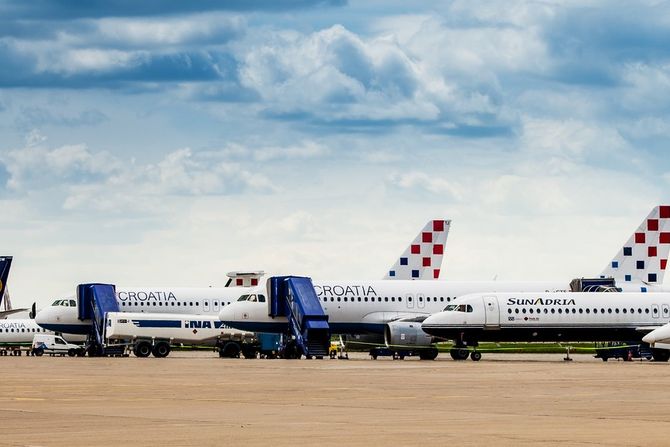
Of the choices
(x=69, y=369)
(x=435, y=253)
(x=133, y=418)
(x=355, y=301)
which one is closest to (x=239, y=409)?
(x=133, y=418)

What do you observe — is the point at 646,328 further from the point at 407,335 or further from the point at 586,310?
the point at 407,335

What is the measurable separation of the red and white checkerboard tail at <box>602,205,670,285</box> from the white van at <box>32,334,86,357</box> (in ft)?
146

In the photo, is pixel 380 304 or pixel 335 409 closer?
pixel 335 409

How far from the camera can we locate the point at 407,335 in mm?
83812

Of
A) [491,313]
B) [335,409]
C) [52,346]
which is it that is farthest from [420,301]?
[335,409]

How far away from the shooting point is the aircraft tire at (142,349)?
9106cm

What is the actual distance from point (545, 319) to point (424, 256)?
3992cm

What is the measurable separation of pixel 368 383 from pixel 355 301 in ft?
153

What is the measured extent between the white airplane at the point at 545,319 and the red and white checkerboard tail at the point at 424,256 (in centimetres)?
3791

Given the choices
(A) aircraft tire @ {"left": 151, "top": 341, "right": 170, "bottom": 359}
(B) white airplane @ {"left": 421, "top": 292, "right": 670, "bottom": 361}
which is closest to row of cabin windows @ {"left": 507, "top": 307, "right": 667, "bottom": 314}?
(B) white airplane @ {"left": 421, "top": 292, "right": 670, "bottom": 361}

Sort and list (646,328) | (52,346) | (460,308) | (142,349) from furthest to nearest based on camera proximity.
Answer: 1. (52,346)
2. (142,349)
3. (646,328)
4. (460,308)

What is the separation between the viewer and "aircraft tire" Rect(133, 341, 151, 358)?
299 feet

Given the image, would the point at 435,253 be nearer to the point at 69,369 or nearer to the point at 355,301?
the point at 355,301

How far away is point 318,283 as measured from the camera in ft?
307
